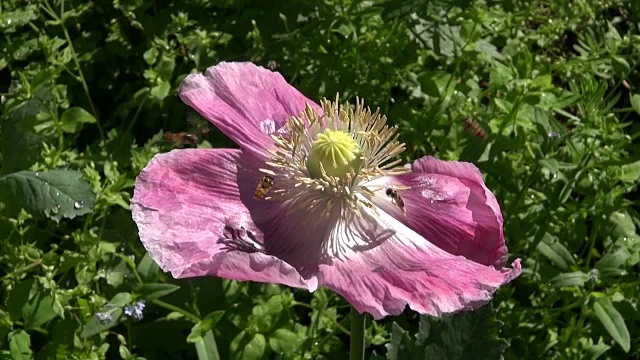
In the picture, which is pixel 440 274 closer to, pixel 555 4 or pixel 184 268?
pixel 184 268

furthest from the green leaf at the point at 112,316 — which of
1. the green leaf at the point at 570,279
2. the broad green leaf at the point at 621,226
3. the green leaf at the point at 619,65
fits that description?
the green leaf at the point at 619,65

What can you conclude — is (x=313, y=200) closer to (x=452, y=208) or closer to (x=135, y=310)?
(x=452, y=208)

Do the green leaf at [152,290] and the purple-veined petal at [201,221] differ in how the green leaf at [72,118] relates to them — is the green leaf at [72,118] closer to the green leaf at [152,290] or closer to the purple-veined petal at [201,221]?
the green leaf at [152,290]

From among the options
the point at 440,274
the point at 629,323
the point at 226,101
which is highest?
the point at 226,101

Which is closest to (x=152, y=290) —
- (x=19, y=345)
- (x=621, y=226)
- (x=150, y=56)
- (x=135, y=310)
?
(x=135, y=310)

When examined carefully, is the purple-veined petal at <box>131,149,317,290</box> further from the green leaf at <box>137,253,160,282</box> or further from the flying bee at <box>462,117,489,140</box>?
the flying bee at <box>462,117,489,140</box>

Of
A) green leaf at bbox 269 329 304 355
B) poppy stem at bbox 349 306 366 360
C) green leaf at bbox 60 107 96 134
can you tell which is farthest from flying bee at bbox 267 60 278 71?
poppy stem at bbox 349 306 366 360

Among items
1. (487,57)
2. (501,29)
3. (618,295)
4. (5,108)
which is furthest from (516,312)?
(5,108)
